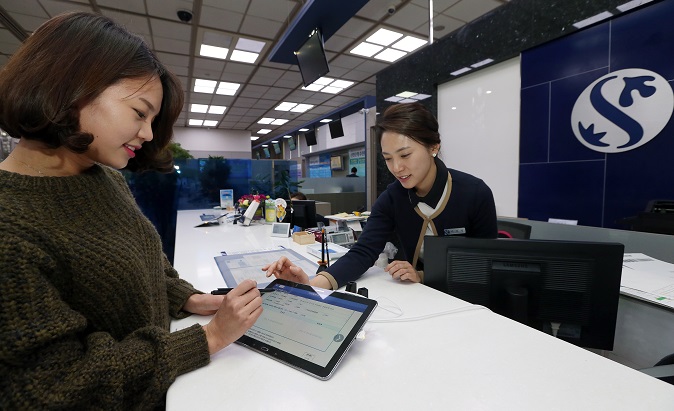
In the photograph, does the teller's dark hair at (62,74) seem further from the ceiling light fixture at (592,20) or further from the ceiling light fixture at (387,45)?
the ceiling light fixture at (387,45)

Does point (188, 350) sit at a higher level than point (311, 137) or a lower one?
lower

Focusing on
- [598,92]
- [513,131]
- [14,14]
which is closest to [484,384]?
[598,92]

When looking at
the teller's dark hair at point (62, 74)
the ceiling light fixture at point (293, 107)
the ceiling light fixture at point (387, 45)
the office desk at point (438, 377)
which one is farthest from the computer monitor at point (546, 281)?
the ceiling light fixture at point (293, 107)

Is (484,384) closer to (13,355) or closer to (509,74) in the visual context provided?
(13,355)

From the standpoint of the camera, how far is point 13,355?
1.53ft

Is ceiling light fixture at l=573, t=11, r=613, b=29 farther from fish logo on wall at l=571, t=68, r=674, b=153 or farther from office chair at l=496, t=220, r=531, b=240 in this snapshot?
office chair at l=496, t=220, r=531, b=240

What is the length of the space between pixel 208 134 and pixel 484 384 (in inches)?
446

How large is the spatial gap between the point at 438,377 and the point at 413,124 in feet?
3.41

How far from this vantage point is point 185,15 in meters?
3.58

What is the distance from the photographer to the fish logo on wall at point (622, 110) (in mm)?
2229

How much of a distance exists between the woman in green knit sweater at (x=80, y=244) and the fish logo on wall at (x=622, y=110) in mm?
3010

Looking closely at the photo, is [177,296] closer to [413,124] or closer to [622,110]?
[413,124]

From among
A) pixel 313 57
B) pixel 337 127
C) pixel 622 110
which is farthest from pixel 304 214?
pixel 337 127

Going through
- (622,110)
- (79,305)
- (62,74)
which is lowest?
(79,305)
